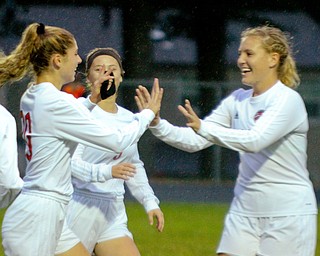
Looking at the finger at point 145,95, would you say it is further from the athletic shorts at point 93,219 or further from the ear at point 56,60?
the athletic shorts at point 93,219

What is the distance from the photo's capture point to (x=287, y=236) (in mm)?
5770

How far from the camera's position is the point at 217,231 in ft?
40.4

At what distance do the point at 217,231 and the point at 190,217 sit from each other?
870 mm

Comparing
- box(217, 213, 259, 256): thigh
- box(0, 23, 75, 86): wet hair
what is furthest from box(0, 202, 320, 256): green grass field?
box(0, 23, 75, 86): wet hair

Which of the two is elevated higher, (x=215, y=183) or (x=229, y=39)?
(x=229, y=39)

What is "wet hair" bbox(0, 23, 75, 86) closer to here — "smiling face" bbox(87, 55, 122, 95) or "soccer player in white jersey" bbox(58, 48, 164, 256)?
"soccer player in white jersey" bbox(58, 48, 164, 256)

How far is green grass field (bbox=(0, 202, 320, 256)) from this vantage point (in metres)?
11.0

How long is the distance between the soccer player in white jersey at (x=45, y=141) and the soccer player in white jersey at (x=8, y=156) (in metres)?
0.06

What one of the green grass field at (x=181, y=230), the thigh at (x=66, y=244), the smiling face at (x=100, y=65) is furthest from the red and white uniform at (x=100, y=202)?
the green grass field at (x=181, y=230)

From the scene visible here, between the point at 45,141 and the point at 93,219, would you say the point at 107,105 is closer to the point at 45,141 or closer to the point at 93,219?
the point at 93,219

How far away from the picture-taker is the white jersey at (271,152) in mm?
5770

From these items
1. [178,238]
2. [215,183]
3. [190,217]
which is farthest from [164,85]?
[178,238]

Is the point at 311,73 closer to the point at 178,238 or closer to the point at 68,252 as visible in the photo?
the point at 178,238

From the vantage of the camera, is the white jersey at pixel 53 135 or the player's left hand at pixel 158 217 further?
the player's left hand at pixel 158 217
